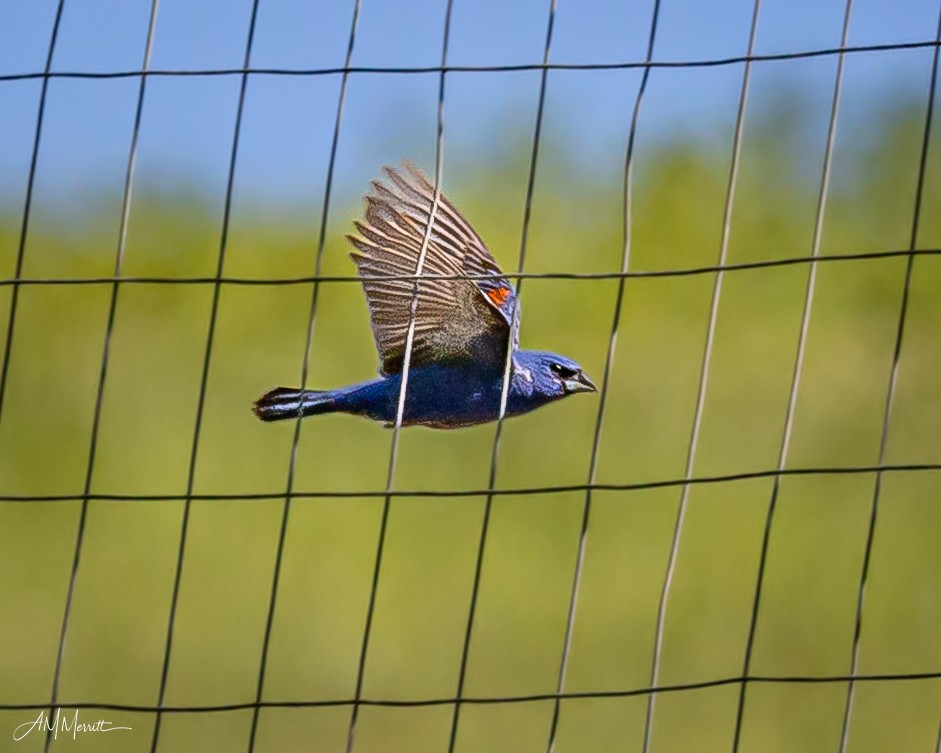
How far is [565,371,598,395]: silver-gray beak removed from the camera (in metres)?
4.45

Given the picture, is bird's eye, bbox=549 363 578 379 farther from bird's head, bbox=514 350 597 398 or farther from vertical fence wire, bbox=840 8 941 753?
vertical fence wire, bbox=840 8 941 753

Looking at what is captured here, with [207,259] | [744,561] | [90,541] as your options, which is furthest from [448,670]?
[207,259]

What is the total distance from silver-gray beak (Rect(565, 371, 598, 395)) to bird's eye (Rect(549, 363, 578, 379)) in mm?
14

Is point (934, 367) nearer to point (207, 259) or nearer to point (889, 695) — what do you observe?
point (889, 695)

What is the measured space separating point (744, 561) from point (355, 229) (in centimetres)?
927

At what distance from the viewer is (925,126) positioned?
3.11 m

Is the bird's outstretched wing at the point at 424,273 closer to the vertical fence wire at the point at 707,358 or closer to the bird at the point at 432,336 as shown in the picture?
the bird at the point at 432,336

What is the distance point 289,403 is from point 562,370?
0.78m

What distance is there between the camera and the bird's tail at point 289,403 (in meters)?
4.06

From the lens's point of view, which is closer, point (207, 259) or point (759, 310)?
point (207, 259)

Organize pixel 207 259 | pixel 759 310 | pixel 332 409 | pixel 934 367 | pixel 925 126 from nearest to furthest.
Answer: pixel 925 126
pixel 332 409
pixel 207 259
pixel 759 310
pixel 934 367

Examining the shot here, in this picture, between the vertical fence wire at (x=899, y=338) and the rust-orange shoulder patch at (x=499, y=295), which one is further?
the rust-orange shoulder patch at (x=499, y=295)

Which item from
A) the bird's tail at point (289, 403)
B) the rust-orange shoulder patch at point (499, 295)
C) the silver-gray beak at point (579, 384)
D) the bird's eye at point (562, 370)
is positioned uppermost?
the rust-orange shoulder patch at point (499, 295)

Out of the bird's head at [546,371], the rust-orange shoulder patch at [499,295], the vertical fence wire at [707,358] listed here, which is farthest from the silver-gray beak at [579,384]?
the vertical fence wire at [707,358]
